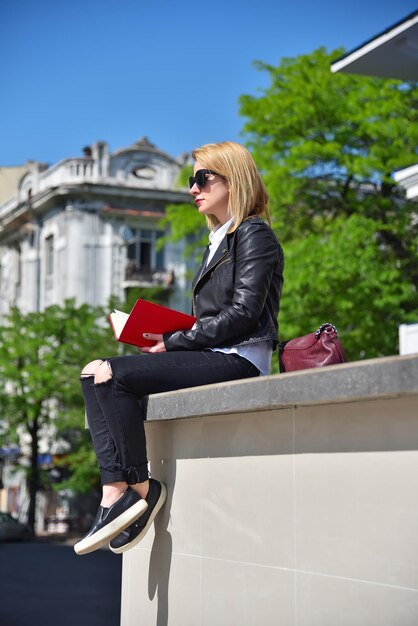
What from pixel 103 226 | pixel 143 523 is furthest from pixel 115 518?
pixel 103 226

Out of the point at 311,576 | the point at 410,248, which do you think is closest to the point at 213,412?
the point at 311,576

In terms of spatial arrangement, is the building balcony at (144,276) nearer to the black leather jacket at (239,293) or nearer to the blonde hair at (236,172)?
the blonde hair at (236,172)

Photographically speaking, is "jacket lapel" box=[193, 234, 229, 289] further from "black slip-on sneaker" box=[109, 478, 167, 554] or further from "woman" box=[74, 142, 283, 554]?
"black slip-on sneaker" box=[109, 478, 167, 554]

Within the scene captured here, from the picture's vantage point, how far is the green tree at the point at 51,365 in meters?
39.0

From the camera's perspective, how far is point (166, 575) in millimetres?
4379

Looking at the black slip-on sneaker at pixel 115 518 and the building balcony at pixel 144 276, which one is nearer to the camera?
the black slip-on sneaker at pixel 115 518

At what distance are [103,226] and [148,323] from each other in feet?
142

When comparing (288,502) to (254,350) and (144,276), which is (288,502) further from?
(144,276)

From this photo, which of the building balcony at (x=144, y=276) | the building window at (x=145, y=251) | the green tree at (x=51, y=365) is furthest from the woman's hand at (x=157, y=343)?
the building window at (x=145, y=251)

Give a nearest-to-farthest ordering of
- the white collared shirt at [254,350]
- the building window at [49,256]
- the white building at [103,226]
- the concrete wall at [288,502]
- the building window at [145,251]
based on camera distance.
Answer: the concrete wall at [288,502], the white collared shirt at [254,350], the white building at [103,226], the building window at [145,251], the building window at [49,256]

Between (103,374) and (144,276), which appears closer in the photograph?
(103,374)

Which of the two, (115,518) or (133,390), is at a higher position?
(133,390)

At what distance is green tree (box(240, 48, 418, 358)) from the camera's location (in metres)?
25.0

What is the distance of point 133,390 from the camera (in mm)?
4219
